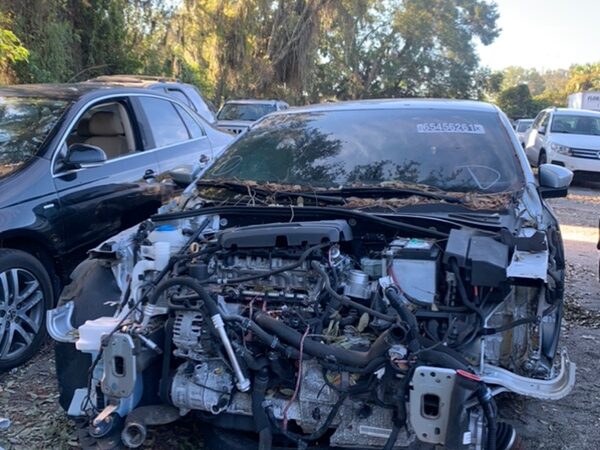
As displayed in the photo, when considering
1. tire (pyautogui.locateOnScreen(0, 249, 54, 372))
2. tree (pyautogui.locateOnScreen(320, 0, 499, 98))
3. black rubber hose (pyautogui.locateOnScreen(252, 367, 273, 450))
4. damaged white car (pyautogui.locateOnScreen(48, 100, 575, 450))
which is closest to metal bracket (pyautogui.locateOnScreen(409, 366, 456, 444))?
damaged white car (pyautogui.locateOnScreen(48, 100, 575, 450))

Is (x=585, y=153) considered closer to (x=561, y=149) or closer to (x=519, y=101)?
(x=561, y=149)

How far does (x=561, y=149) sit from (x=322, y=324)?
42.7 feet

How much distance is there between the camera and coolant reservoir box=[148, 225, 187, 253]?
307 centimetres

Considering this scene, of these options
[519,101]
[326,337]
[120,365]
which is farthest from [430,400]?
[519,101]

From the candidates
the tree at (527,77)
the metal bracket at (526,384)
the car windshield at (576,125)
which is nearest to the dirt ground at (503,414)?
the metal bracket at (526,384)

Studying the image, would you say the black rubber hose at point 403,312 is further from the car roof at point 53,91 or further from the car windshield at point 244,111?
the car windshield at point 244,111

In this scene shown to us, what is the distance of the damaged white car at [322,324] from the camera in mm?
2465

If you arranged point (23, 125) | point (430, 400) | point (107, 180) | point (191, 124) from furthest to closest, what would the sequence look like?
point (191, 124), point (107, 180), point (23, 125), point (430, 400)

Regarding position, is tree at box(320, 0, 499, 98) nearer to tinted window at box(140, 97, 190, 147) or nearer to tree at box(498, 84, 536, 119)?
tree at box(498, 84, 536, 119)

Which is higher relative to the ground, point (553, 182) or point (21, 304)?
point (553, 182)

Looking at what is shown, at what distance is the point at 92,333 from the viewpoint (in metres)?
2.73

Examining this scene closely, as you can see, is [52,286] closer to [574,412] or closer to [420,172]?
[420,172]

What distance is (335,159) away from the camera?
3896mm

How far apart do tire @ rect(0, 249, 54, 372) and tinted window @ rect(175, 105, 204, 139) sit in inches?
97.4
